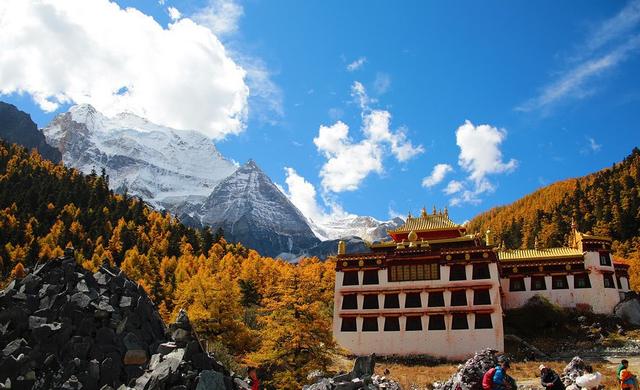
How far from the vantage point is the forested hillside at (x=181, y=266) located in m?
34.6

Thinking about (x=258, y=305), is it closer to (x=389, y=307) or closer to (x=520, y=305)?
(x=389, y=307)

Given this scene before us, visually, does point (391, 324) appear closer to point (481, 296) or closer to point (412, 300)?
point (412, 300)

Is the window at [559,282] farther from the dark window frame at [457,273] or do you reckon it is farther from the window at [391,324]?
the window at [391,324]

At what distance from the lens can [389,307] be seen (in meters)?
51.5

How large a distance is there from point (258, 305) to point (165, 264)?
104ft

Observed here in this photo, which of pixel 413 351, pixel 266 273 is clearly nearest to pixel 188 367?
pixel 413 351

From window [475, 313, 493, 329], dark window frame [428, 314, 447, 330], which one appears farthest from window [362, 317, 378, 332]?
window [475, 313, 493, 329]

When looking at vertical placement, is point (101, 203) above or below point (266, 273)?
above

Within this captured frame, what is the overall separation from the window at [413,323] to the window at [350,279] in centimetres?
622

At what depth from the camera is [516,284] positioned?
58.2 metres

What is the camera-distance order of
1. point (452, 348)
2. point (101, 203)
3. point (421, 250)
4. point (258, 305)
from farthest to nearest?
point (101, 203), point (258, 305), point (421, 250), point (452, 348)

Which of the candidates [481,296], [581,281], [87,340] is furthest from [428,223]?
[87,340]

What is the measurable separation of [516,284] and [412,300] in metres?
14.2

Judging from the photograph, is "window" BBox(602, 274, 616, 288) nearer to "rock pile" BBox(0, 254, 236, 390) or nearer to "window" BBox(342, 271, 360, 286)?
"window" BBox(342, 271, 360, 286)
